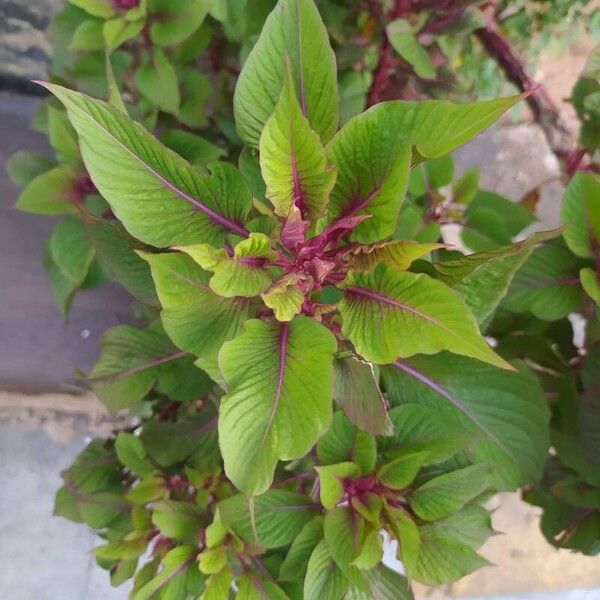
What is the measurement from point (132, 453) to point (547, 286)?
609mm

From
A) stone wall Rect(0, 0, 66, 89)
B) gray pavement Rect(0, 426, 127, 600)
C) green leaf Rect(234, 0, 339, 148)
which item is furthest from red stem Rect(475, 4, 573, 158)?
gray pavement Rect(0, 426, 127, 600)

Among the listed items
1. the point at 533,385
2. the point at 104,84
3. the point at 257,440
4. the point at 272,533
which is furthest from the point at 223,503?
the point at 104,84

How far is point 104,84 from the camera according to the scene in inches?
38.1

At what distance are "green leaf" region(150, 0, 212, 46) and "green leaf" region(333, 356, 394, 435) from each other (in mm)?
510

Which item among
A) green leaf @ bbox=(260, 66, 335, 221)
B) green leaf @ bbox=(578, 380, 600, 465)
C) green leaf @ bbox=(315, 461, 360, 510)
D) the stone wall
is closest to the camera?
green leaf @ bbox=(260, 66, 335, 221)

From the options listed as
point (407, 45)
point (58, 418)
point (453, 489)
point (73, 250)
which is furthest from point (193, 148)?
point (58, 418)

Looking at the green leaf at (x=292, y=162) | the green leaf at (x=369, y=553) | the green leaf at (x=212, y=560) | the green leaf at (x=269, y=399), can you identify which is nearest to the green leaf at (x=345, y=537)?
the green leaf at (x=369, y=553)

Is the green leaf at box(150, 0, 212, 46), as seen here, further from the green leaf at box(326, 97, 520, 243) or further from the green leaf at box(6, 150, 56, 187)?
the green leaf at box(326, 97, 520, 243)

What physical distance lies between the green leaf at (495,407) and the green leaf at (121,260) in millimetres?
302

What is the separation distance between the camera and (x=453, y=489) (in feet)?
2.40

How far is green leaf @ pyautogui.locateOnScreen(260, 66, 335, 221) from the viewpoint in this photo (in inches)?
17.8

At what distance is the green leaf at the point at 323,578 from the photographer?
706 millimetres

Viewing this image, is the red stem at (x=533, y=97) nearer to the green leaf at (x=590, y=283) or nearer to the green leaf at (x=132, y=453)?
the green leaf at (x=590, y=283)

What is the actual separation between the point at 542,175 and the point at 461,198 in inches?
32.2
